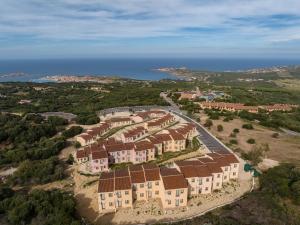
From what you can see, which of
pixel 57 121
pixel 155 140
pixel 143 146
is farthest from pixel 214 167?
pixel 57 121

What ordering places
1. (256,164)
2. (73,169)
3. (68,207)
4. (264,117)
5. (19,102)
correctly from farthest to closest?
(19,102) < (264,117) < (73,169) < (256,164) < (68,207)

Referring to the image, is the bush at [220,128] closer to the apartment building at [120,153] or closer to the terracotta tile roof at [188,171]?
the apartment building at [120,153]

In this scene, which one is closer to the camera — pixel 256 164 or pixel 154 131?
pixel 256 164

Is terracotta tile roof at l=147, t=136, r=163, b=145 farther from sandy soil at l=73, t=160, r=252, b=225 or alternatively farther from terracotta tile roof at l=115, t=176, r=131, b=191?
terracotta tile roof at l=115, t=176, r=131, b=191

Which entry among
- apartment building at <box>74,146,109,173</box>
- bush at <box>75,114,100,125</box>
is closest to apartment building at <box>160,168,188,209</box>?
apartment building at <box>74,146,109,173</box>

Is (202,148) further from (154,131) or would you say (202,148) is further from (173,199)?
(173,199)

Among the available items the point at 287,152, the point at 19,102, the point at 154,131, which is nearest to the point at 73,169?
the point at 154,131
